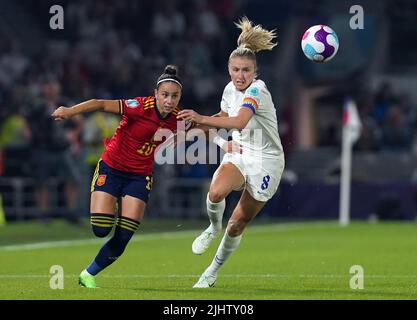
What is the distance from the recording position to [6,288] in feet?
38.1

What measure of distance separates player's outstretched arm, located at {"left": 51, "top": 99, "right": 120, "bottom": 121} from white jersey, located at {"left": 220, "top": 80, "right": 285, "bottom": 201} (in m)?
1.21

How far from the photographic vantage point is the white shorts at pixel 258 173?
1166cm

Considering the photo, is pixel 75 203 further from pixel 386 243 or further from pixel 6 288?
pixel 6 288

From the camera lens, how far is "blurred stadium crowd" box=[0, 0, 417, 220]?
2350cm

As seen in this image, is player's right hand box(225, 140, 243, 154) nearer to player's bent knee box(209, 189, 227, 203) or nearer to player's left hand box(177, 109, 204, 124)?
player's bent knee box(209, 189, 227, 203)

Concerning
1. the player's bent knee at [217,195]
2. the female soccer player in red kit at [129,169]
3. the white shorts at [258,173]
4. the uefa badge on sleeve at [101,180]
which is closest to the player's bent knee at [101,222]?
the female soccer player in red kit at [129,169]

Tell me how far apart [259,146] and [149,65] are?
55.0 ft

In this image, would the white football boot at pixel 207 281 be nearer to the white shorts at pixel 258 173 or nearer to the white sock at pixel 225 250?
the white sock at pixel 225 250

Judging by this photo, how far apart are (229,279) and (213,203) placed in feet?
4.77

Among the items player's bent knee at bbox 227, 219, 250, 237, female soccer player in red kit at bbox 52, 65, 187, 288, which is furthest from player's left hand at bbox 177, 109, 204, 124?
player's bent knee at bbox 227, 219, 250, 237

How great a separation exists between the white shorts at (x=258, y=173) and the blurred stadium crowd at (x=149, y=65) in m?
11.3

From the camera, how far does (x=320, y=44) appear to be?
479 inches
